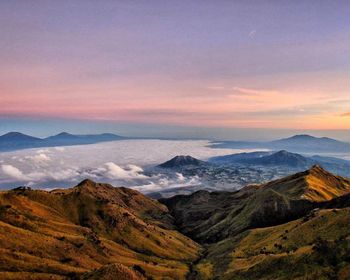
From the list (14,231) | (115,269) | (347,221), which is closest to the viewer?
(115,269)

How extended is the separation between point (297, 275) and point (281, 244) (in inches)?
2563

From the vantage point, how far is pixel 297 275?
134 metres

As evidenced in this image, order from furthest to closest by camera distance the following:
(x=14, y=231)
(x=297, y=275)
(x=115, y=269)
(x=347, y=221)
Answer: (x=14, y=231)
(x=347, y=221)
(x=115, y=269)
(x=297, y=275)

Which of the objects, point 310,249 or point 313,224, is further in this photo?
point 313,224

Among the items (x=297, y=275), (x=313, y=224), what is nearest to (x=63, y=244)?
(x=297, y=275)

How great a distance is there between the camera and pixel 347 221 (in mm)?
171875

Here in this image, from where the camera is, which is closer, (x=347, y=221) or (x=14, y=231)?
(x=347, y=221)

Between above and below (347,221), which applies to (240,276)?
below

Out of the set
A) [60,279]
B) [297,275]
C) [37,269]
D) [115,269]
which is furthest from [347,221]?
[37,269]

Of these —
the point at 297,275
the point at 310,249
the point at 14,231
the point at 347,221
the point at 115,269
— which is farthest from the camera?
the point at 14,231

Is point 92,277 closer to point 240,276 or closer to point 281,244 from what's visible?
point 240,276

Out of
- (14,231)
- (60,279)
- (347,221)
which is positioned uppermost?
(347,221)

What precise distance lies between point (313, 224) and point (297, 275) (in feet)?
232

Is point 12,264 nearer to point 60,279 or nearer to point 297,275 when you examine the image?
point 60,279
